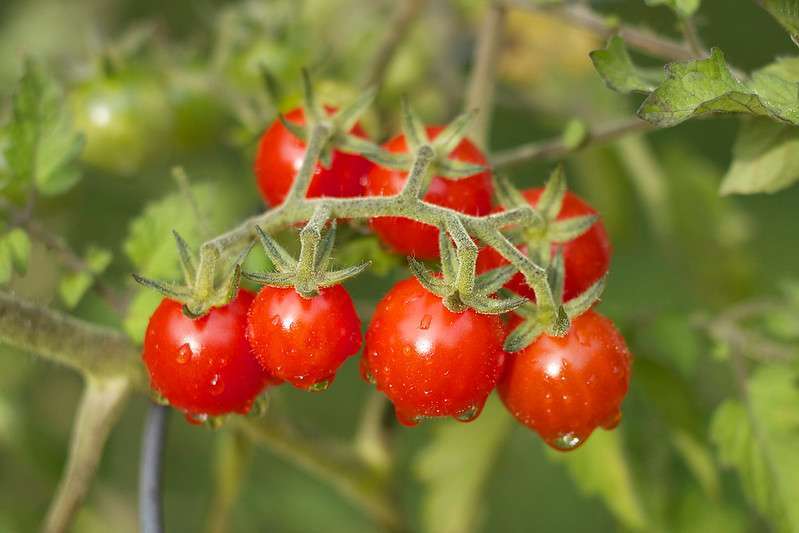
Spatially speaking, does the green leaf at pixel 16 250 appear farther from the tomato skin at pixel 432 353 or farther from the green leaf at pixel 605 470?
the green leaf at pixel 605 470

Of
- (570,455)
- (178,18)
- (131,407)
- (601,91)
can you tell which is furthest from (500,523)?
(178,18)

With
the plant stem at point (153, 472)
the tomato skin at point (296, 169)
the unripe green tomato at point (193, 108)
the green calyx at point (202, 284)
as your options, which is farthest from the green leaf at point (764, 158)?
the unripe green tomato at point (193, 108)

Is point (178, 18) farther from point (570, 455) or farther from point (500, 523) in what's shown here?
point (570, 455)

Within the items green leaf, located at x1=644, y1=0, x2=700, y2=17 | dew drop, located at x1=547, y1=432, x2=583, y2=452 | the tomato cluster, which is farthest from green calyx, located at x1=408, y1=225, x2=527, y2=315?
green leaf, located at x1=644, y1=0, x2=700, y2=17

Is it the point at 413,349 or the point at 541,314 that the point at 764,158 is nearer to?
the point at 541,314

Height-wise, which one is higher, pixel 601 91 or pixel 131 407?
pixel 601 91

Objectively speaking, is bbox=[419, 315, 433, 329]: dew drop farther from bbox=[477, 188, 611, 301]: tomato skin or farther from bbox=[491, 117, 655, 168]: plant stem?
bbox=[491, 117, 655, 168]: plant stem
